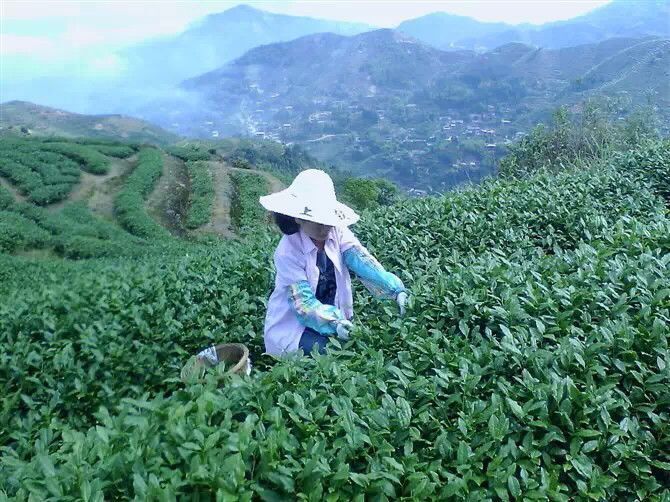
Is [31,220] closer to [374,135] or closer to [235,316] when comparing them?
Result: [235,316]

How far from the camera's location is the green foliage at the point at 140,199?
23.5 m

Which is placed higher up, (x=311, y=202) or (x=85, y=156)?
(x=311, y=202)

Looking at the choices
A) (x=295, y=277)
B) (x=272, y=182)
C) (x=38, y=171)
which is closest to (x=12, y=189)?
(x=38, y=171)

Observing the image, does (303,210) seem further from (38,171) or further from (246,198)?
(38,171)

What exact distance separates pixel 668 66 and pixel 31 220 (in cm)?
4072

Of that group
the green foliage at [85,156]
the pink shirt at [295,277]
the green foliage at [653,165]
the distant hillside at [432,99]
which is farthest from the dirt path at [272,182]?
the pink shirt at [295,277]

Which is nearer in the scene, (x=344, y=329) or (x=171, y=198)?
(x=344, y=329)

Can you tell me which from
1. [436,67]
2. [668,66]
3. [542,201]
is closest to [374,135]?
[436,67]

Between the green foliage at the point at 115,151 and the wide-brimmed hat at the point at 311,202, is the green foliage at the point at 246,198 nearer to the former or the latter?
the green foliage at the point at 115,151

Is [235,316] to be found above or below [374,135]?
above

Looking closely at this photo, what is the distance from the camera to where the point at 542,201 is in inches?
192

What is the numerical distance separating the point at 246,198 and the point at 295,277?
85.6 feet

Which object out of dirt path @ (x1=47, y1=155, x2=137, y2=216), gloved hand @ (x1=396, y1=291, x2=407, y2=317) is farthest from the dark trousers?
dirt path @ (x1=47, y1=155, x2=137, y2=216)

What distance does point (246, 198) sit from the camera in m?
28.7
